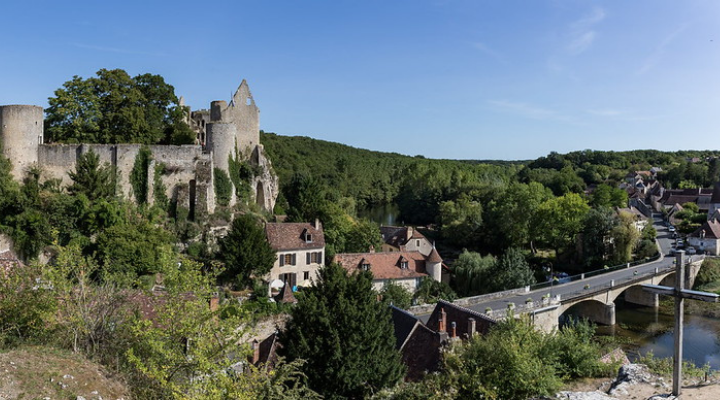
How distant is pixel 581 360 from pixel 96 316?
518 inches

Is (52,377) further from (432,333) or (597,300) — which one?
(597,300)

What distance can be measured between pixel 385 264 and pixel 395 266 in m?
0.72

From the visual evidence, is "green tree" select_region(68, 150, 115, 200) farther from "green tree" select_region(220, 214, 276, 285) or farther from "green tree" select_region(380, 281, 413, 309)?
"green tree" select_region(380, 281, 413, 309)

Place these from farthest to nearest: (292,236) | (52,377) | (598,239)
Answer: (598,239), (292,236), (52,377)

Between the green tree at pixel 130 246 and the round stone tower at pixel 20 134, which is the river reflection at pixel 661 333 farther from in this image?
the round stone tower at pixel 20 134

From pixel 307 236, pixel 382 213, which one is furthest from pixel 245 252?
pixel 382 213

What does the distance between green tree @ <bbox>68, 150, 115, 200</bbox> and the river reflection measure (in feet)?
100

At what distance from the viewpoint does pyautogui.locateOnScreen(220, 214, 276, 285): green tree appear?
2927 centimetres

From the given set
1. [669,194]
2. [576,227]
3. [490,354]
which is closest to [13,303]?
[490,354]

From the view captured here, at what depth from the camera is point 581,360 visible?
14.7m

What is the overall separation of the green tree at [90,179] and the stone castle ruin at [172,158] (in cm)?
57

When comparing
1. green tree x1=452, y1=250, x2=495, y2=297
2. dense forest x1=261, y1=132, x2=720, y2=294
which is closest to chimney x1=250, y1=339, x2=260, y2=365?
dense forest x1=261, y1=132, x2=720, y2=294

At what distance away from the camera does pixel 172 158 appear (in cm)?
Result: 3195

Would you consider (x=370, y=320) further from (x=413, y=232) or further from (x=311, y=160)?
(x=311, y=160)
